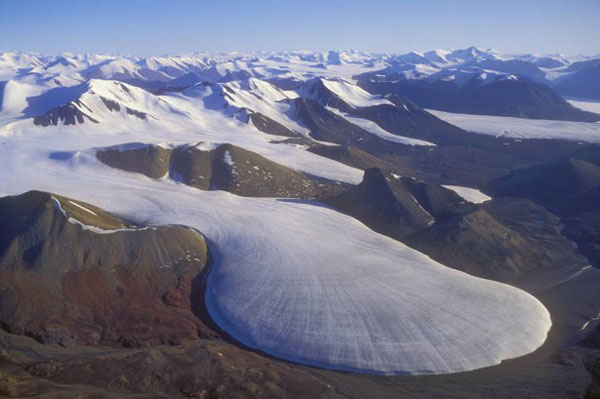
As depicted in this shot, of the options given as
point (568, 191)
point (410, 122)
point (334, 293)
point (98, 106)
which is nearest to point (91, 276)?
point (334, 293)

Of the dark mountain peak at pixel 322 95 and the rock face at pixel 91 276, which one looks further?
the dark mountain peak at pixel 322 95

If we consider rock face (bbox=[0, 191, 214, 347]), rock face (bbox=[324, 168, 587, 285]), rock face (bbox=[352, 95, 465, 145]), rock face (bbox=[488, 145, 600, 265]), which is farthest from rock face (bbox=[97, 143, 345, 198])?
rock face (bbox=[352, 95, 465, 145])

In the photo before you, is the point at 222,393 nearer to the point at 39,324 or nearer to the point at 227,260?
the point at 39,324

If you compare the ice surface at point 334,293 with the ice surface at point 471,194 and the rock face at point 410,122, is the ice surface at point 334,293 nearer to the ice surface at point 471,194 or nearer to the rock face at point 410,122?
the ice surface at point 471,194

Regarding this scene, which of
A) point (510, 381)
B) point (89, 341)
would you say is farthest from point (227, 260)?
point (510, 381)

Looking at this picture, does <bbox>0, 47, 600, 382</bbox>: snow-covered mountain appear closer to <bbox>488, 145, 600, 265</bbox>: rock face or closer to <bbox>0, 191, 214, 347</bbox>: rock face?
<bbox>0, 191, 214, 347</bbox>: rock face

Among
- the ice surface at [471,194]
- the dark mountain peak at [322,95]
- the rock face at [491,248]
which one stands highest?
the dark mountain peak at [322,95]

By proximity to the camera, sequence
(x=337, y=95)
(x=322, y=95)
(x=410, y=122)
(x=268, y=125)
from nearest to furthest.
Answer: (x=268, y=125), (x=410, y=122), (x=337, y=95), (x=322, y=95)

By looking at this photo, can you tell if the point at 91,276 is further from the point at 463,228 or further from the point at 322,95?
the point at 322,95

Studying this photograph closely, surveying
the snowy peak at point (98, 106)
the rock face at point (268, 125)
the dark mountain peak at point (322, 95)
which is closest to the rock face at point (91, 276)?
the snowy peak at point (98, 106)
